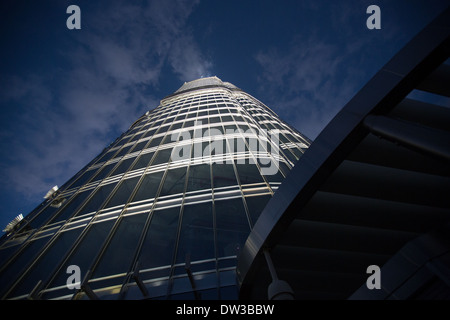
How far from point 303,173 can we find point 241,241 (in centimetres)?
435

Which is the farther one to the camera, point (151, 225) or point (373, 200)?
point (151, 225)

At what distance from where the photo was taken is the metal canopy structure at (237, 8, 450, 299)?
3975 mm

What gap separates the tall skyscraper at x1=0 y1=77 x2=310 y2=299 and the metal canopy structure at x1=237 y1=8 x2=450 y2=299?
2209mm

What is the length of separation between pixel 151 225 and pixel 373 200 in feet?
25.6

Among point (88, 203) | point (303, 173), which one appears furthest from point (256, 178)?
point (88, 203)

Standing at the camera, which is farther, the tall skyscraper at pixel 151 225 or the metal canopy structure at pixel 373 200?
the tall skyscraper at pixel 151 225

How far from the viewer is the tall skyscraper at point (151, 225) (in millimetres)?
7211

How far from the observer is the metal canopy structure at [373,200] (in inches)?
156

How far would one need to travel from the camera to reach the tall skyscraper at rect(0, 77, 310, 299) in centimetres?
721

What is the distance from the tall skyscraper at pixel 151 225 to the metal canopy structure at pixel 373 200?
7.25ft

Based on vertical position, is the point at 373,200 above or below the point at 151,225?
below

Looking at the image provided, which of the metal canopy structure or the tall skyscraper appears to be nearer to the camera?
the metal canopy structure

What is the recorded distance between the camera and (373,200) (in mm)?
5930
